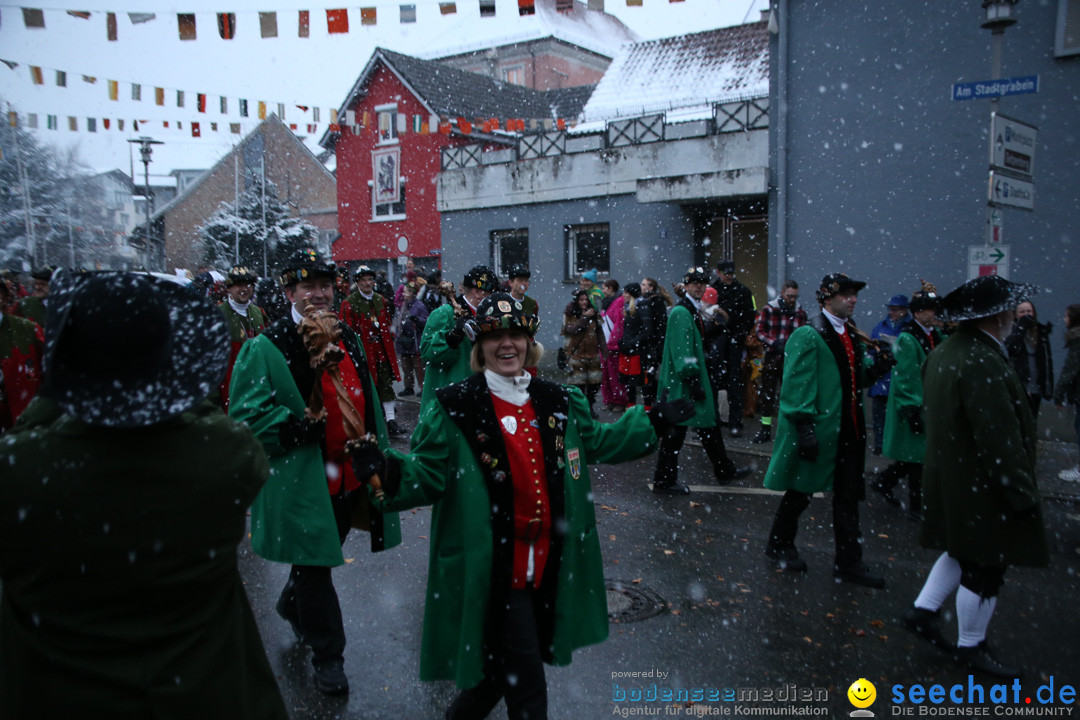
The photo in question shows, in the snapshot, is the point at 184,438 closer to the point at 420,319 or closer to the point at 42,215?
the point at 420,319

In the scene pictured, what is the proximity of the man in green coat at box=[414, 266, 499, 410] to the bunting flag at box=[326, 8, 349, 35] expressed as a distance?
228 inches

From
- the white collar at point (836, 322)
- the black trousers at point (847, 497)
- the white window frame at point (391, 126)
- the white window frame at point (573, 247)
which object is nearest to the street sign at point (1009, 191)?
the white collar at point (836, 322)

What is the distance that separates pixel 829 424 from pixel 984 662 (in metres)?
1.66

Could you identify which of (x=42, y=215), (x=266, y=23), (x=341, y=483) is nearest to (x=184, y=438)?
(x=341, y=483)

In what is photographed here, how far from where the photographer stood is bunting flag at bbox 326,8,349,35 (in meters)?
11.3

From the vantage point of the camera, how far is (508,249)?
21.9 metres

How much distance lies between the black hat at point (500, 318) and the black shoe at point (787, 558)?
3.04m

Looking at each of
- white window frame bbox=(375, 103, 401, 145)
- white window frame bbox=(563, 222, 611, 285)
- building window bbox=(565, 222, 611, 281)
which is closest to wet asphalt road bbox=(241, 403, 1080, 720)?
building window bbox=(565, 222, 611, 281)

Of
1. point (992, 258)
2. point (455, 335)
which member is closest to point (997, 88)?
point (992, 258)

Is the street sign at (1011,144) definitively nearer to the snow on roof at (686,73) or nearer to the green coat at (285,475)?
the green coat at (285,475)

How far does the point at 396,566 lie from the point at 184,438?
159 inches

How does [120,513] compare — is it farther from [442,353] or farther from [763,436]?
[763,436]

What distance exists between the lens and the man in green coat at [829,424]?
527cm

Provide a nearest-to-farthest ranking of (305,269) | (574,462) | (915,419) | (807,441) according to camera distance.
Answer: (574,462) < (305,269) < (807,441) < (915,419)
